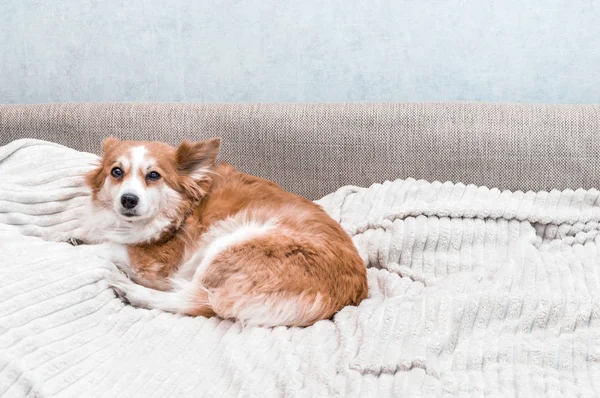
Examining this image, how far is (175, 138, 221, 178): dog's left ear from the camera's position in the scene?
1.70m

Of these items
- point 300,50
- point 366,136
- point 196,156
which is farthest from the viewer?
point 300,50

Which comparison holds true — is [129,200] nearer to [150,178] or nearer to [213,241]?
[150,178]

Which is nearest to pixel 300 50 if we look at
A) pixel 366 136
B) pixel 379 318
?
pixel 366 136

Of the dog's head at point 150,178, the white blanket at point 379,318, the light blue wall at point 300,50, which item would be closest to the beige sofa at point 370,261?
the white blanket at point 379,318

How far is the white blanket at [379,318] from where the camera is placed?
1.23 metres

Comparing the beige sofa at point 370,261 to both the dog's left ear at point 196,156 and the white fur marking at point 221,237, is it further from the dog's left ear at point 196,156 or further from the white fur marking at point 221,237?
the dog's left ear at point 196,156

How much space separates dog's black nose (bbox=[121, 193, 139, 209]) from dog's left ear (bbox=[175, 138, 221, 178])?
18cm

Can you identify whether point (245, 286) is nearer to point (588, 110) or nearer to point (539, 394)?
point (539, 394)

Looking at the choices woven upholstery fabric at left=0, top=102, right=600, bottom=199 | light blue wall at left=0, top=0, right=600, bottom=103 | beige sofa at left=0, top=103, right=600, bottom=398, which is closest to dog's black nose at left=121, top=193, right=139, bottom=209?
beige sofa at left=0, top=103, right=600, bottom=398

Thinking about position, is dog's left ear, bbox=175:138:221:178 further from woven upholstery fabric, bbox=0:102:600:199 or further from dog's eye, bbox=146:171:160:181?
woven upholstery fabric, bbox=0:102:600:199

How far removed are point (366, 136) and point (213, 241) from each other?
655mm

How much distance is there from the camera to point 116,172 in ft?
5.39

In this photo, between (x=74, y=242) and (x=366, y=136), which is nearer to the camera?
(x=74, y=242)

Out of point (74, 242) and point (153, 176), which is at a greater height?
point (153, 176)
